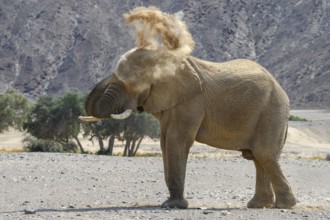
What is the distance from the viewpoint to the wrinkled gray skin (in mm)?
14758

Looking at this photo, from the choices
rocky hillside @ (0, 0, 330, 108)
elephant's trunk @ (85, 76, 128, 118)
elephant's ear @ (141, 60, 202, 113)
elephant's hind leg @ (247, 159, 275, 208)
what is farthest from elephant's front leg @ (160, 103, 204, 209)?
rocky hillside @ (0, 0, 330, 108)

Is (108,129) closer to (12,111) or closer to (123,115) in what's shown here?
(12,111)

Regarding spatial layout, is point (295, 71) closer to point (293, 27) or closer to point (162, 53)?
point (293, 27)

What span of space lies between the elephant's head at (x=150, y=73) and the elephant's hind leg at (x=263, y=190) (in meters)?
2.01

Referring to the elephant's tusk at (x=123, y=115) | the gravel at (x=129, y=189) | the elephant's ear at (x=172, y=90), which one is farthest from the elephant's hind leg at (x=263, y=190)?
the elephant's tusk at (x=123, y=115)

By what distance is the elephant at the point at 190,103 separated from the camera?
1471 centimetres

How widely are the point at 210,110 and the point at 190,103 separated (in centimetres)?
39

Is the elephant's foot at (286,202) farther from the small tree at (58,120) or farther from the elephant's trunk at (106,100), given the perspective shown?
the small tree at (58,120)

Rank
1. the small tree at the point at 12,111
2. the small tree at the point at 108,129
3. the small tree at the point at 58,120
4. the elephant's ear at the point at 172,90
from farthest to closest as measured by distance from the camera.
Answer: the small tree at the point at 12,111 < the small tree at the point at 58,120 < the small tree at the point at 108,129 < the elephant's ear at the point at 172,90

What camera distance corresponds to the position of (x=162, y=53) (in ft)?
Result: 48.2

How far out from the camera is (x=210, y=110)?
15.1 metres

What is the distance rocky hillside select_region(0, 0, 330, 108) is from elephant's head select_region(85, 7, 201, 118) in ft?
279

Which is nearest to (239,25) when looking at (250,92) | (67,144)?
(67,144)

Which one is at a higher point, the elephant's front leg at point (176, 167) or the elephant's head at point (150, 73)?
the elephant's head at point (150, 73)
